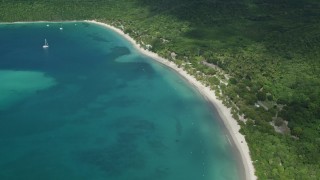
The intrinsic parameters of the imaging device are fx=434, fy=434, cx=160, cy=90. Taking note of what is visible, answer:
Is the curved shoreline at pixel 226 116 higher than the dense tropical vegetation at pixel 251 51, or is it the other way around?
the dense tropical vegetation at pixel 251 51

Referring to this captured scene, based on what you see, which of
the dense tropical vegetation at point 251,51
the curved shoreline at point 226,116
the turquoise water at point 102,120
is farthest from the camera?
the dense tropical vegetation at point 251,51

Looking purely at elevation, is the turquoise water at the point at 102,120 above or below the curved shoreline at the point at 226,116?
below

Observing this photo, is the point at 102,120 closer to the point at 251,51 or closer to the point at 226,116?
the point at 226,116

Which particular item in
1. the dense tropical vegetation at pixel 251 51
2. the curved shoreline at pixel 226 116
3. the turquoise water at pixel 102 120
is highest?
the dense tropical vegetation at pixel 251 51

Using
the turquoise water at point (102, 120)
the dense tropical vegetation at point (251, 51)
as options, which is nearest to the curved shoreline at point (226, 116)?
the dense tropical vegetation at point (251, 51)

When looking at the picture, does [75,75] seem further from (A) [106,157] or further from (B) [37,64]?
(A) [106,157]

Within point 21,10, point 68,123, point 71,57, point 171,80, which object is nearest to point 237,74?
point 171,80

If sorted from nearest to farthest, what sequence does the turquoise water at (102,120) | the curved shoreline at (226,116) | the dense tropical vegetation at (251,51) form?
1. the curved shoreline at (226,116)
2. the turquoise water at (102,120)
3. the dense tropical vegetation at (251,51)

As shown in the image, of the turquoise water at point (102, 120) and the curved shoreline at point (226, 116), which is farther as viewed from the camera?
the turquoise water at point (102, 120)

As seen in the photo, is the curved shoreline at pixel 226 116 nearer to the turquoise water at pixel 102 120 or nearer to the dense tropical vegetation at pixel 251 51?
the dense tropical vegetation at pixel 251 51

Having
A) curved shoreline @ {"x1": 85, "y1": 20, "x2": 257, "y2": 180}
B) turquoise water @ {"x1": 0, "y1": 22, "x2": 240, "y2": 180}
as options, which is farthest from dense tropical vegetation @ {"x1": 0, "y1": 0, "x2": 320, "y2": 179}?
turquoise water @ {"x1": 0, "y1": 22, "x2": 240, "y2": 180}
